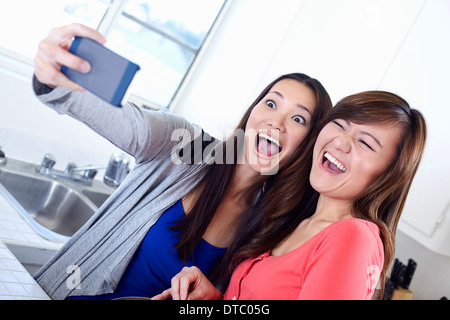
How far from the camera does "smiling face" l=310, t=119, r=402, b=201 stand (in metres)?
1.01

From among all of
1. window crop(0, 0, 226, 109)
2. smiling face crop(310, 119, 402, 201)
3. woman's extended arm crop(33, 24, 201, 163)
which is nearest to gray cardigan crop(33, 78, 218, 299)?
woman's extended arm crop(33, 24, 201, 163)

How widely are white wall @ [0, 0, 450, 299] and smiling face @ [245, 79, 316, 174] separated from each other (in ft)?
3.65

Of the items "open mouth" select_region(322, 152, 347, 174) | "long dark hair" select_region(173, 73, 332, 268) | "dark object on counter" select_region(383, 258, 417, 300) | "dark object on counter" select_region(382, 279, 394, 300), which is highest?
"open mouth" select_region(322, 152, 347, 174)

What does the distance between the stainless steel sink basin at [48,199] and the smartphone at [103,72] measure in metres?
1.46

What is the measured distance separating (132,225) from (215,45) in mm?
2430

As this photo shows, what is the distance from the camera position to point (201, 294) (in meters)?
1.01

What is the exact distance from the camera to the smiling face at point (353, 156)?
1008 millimetres

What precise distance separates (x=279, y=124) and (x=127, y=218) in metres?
0.47

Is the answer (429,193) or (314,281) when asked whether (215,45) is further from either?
(314,281)

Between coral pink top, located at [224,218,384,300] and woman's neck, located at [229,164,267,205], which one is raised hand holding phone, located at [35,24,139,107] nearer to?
coral pink top, located at [224,218,384,300]

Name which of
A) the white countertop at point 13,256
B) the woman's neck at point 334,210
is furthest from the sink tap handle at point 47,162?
the woman's neck at point 334,210

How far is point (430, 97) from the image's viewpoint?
220cm

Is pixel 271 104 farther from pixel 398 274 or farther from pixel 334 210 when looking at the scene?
pixel 398 274

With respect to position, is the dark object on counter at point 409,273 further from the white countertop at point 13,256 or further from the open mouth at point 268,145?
the white countertop at point 13,256
